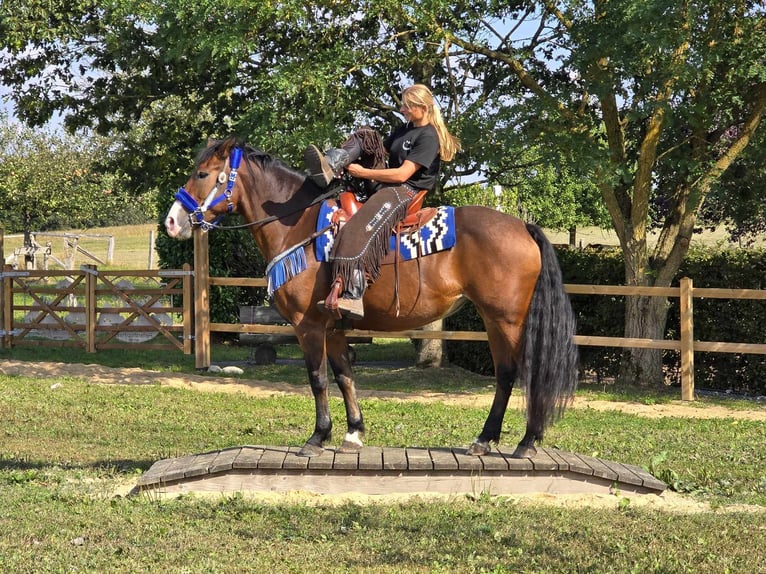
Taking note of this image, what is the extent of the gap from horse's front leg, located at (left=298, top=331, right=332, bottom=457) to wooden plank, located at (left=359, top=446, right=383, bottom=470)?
1.08 feet

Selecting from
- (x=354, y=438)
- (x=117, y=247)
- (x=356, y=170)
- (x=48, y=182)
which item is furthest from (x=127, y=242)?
(x=356, y=170)

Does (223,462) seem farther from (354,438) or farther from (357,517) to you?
(357,517)

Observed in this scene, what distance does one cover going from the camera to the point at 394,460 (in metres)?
6.60

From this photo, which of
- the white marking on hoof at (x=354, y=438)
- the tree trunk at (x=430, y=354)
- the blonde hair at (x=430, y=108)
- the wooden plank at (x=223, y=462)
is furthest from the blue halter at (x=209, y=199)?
the tree trunk at (x=430, y=354)

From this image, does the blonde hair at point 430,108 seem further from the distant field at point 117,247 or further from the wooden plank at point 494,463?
the distant field at point 117,247

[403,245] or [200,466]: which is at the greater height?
[403,245]

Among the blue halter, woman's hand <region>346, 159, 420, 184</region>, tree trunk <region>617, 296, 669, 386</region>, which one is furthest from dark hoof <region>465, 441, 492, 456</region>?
tree trunk <region>617, 296, 669, 386</region>

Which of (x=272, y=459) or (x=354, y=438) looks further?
(x=354, y=438)

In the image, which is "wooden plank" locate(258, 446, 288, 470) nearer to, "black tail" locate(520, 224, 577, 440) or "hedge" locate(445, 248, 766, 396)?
"black tail" locate(520, 224, 577, 440)

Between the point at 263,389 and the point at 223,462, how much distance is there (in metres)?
6.29

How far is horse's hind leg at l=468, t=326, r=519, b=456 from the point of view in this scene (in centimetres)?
668

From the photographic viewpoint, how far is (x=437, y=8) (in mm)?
11766

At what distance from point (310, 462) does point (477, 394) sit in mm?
6564

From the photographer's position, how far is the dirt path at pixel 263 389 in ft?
37.5
